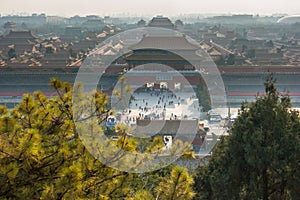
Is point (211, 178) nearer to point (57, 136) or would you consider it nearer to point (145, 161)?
point (145, 161)

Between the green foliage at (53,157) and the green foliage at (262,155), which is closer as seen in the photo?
the green foliage at (53,157)

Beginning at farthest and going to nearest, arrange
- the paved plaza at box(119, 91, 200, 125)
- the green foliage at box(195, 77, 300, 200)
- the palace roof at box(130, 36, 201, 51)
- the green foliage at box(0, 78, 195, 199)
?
the palace roof at box(130, 36, 201, 51) < the paved plaza at box(119, 91, 200, 125) < the green foliage at box(195, 77, 300, 200) < the green foliage at box(0, 78, 195, 199)

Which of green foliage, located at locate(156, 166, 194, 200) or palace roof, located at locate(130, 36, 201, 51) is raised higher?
palace roof, located at locate(130, 36, 201, 51)

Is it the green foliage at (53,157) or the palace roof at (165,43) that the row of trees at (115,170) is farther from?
the palace roof at (165,43)

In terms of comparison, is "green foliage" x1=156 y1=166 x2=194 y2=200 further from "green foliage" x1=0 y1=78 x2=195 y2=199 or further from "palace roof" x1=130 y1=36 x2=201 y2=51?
"palace roof" x1=130 y1=36 x2=201 y2=51

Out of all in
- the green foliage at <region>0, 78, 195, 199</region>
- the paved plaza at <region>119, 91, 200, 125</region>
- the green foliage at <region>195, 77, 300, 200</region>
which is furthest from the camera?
the paved plaza at <region>119, 91, 200, 125</region>

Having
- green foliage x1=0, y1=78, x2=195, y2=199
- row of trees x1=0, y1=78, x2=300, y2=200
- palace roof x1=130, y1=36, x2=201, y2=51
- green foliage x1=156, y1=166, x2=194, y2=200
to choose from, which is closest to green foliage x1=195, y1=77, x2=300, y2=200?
row of trees x1=0, y1=78, x2=300, y2=200

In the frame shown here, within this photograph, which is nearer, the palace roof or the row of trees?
the row of trees

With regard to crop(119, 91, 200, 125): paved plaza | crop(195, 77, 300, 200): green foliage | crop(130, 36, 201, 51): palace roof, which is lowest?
crop(119, 91, 200, 125): paved plaza

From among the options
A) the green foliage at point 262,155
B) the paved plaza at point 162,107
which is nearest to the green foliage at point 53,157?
the green foliage at point 262,155
